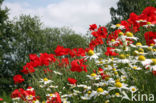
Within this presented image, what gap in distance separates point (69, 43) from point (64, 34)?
2011 mm

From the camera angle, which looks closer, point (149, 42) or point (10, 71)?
point (149, 42)

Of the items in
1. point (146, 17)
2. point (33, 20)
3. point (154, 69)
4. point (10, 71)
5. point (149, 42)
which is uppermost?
point (33, 20)

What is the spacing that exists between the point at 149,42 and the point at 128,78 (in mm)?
603

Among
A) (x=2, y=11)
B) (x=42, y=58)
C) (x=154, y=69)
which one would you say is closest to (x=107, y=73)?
(x=154, y=69)

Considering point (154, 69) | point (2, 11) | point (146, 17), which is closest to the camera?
point (154, 69)


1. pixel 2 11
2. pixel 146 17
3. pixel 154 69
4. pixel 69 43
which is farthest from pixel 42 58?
pixel 69 43

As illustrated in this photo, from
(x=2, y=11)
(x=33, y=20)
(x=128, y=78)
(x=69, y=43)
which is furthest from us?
(x=69, y=43)

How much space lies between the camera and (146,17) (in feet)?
11.0

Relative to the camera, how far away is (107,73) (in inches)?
118

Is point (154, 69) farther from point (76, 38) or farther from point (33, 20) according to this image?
point (76, 38)

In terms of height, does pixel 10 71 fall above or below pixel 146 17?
below

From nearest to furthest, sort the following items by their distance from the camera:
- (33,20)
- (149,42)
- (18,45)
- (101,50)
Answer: (149,42) → (101,50) → (18,45) → (33,20)

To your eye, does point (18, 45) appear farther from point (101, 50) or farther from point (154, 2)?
point (101, 50)

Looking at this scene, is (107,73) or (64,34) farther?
(64,34)
